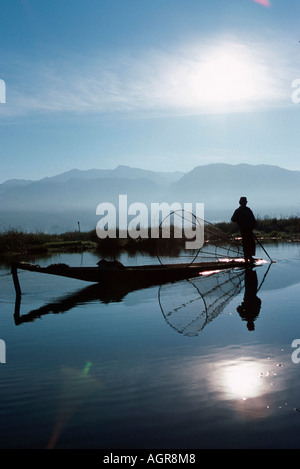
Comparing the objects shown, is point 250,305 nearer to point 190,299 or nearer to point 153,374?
point 190,299

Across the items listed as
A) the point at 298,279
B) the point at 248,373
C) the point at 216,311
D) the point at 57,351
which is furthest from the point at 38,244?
the point at 248,373

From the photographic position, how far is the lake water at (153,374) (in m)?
4.93

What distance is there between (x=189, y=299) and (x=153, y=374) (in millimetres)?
6550

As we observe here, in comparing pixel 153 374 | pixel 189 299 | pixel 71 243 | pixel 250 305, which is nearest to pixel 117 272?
pixel 189 299

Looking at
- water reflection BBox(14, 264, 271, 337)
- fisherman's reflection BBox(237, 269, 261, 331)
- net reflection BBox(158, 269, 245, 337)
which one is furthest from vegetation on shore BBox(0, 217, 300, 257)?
fisherman's reflection BBox(237, 269, 261, 331)

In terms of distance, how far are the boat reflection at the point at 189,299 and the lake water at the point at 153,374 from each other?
0.19 ft

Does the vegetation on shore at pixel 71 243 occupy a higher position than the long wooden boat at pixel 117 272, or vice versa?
the vegetation on shore at pixel 71 243

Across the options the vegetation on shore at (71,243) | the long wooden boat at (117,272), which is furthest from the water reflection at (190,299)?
the vegetation on shore at (71,243)

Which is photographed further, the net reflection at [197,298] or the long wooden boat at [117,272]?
the long wooden boat at [117,272]

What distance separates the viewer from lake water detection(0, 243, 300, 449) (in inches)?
194

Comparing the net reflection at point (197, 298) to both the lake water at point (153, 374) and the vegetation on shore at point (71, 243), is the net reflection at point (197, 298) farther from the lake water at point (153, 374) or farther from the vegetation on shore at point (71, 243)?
the vegetation on shore at point (71, 243)

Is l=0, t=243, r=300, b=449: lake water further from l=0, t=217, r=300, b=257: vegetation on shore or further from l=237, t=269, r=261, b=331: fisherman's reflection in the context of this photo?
l=0, t=217, r=300, b=257: vegetation on shore

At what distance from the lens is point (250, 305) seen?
11.6m

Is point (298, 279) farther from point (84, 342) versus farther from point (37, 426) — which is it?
point (37, 426)
